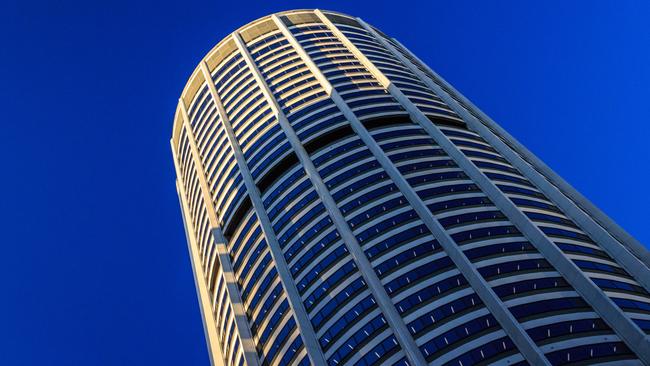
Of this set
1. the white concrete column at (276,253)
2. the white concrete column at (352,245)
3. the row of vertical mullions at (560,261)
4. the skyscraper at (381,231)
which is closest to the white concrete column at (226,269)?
the skyscraper at (381,231)

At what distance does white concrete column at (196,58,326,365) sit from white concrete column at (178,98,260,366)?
7.30m

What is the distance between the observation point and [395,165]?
71.8 metres

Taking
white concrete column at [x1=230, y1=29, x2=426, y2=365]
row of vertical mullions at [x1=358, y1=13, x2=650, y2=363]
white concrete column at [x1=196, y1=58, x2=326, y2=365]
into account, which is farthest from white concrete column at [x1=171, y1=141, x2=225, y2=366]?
row of vertical mullions at [x1=358, y1=13, x2=650, y2=363]

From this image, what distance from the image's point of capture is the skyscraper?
52.8 meters

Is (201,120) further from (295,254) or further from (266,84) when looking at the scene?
(295,254)

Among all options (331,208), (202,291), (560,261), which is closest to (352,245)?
(331,208)

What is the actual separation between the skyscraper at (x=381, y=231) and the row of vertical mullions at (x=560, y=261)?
0.15 meters

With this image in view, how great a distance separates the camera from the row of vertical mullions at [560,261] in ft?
163

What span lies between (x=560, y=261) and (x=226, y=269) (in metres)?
38.3

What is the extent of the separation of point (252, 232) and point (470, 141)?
28608 mm

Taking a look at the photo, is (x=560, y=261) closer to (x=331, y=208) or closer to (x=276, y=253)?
(x=331, y=208)

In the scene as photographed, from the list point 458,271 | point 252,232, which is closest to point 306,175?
point 252,232

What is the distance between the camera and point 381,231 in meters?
63.7

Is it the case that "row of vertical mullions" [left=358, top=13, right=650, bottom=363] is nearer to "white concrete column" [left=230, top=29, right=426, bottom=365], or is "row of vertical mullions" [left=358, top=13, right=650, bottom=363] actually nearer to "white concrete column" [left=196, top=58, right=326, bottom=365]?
"white concrete column" [left=230, top=29, right=426, bottom=365]
